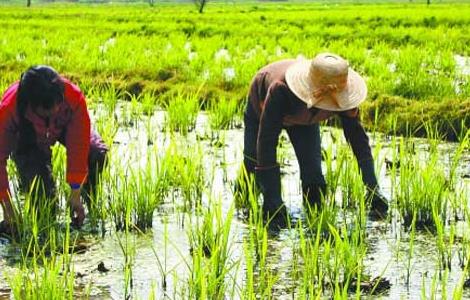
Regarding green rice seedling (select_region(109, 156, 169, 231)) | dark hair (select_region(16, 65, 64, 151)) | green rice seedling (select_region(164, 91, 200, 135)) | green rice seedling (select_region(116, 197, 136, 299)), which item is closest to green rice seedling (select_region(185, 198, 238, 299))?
green rice seedling (select_region(116, 197, 136, 299))

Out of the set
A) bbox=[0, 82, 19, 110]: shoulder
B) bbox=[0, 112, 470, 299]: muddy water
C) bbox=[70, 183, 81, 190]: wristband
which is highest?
bbox=[0, 82, 19, 110]: shoulder

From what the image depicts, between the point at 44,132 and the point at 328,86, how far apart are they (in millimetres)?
1180

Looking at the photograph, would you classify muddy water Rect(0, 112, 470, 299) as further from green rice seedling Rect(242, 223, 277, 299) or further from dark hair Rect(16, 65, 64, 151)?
dark hair Rect(16, 65, 64, 151)

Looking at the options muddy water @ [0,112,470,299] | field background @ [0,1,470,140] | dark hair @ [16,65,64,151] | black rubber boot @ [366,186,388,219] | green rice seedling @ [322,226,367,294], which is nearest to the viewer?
green rice seedling @ [322,226,367,294]

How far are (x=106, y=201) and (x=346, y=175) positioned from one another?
1114mm

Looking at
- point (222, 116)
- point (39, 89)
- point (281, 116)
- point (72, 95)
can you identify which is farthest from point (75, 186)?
point (222, 116)

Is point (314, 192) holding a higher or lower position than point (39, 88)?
lower

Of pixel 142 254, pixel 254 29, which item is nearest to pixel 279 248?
pixel 142 254

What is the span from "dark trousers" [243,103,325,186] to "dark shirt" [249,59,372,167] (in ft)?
0.50

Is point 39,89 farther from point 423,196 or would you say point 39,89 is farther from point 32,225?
point 423,196

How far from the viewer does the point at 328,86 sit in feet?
9.36

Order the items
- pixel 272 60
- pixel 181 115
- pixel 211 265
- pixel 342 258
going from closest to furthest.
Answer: pixel 211 265
pixel 342 258
pixel 181 115
pixel 272 60

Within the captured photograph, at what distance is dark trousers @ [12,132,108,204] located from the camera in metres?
3.23

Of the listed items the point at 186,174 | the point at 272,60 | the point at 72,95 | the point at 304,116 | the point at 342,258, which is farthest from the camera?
the point at 272,60
